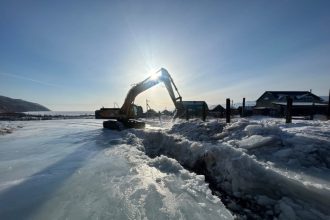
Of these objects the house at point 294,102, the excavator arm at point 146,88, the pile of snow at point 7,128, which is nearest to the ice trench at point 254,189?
the excavator arm at point 146,88

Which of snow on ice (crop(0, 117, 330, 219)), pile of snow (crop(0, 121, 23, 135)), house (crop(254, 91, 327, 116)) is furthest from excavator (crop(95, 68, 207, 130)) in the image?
house (crop(254, 91, 327, 116))

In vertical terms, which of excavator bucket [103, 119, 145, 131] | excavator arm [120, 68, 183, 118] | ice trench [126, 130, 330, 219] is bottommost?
ice trench [126, 130, 330, 219]

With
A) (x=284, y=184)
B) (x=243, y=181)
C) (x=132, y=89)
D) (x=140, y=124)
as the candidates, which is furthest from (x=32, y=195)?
(x=132, y=89)

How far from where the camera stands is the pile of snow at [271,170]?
13.0ft

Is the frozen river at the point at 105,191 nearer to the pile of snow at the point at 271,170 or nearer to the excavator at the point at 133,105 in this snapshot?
the pile of snow at the point at 271,170

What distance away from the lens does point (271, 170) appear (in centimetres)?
485

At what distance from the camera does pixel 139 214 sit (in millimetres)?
4129

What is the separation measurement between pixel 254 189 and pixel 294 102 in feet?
130

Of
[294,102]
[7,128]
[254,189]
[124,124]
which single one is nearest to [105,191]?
[254,189]

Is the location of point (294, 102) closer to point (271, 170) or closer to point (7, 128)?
point (271, 170)

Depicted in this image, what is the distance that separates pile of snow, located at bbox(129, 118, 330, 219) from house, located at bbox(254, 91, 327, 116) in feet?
93.2

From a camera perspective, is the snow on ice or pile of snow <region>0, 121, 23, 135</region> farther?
pile of snow <region>0, 121, 23, 135</region>

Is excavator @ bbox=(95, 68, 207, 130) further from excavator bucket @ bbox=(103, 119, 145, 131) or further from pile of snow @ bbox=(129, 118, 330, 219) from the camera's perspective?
pile of snow @ bbox=(129, 118, 330, 219)

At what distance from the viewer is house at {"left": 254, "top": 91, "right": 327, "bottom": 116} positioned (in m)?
33.4
